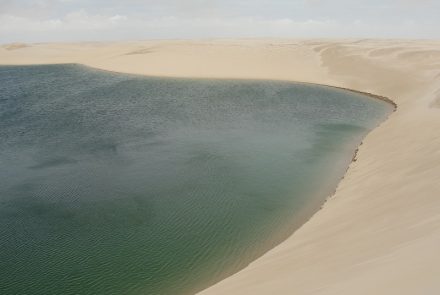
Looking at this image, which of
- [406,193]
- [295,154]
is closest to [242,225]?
[406,193]

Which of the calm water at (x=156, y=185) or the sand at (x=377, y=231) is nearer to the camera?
the sand at (x=377, y=231)

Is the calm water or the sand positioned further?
the calm water

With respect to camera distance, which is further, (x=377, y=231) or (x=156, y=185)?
(x=156, y=185)

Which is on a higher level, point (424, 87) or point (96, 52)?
point (96, 52)

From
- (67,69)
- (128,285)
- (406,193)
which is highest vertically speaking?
(67,69)

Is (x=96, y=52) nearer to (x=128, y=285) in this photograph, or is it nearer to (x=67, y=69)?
(x=67, y=69)

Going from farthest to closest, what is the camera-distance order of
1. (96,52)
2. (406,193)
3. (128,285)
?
(96,52), (406,193), (128,285)

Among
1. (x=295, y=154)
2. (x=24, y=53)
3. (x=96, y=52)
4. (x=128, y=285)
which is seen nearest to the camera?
(x=128, y=285)

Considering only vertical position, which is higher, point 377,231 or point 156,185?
point 377,231
